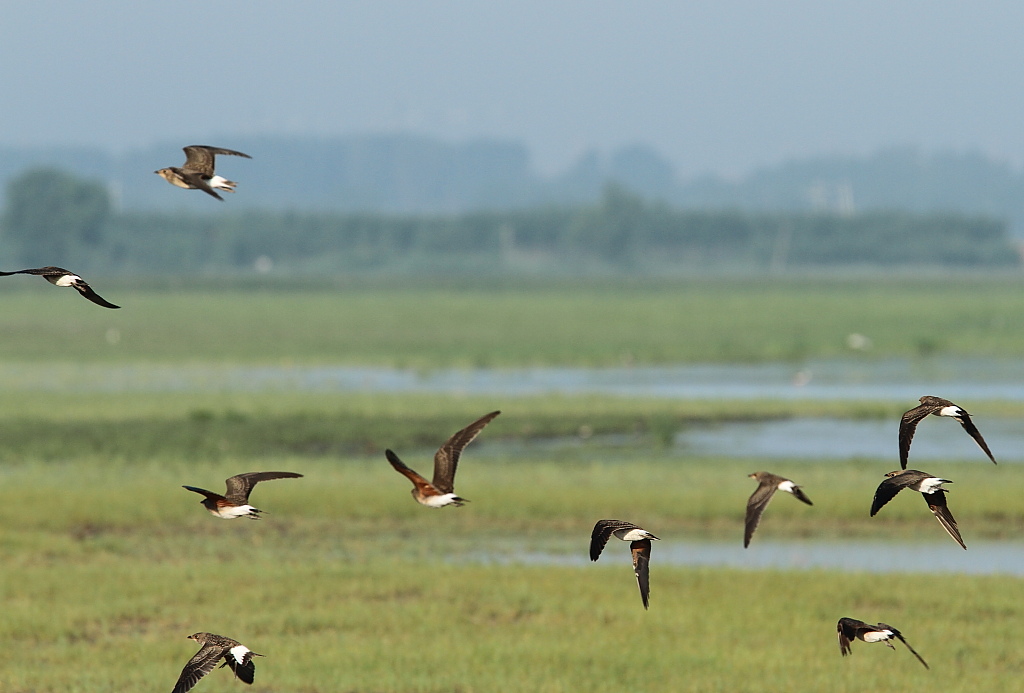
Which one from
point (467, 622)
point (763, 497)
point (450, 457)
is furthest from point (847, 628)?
point (467, 622)

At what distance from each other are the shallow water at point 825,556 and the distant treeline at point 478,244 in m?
163

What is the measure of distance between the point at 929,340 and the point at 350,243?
138547 millimetres

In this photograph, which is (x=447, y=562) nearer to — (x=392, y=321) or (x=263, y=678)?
(x=263, y=678)

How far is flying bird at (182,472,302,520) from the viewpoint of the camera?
842 cm

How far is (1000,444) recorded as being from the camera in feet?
102

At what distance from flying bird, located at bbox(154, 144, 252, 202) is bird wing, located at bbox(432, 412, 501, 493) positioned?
1832 millimetres

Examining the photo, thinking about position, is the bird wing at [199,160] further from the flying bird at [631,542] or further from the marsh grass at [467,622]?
the marsh grass at [467,622]

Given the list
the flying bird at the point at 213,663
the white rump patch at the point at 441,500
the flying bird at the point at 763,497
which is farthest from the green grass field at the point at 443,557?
the white rump patch at the point at 441,500

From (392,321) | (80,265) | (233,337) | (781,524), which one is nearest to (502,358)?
(233,337)

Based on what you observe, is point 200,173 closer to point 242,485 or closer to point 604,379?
point 242,485

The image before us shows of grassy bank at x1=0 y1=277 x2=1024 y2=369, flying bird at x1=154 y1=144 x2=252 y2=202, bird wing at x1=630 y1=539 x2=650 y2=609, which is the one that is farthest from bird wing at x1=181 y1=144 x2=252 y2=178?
grassy bank at x1=0 y1=277 x2=1024 y2=369

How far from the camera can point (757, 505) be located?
919cm

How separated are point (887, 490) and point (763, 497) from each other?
4.62 feet

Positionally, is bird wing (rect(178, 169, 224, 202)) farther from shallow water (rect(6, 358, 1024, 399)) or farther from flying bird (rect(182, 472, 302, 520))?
shallow water (rect(6, 358, 1024, 399))
